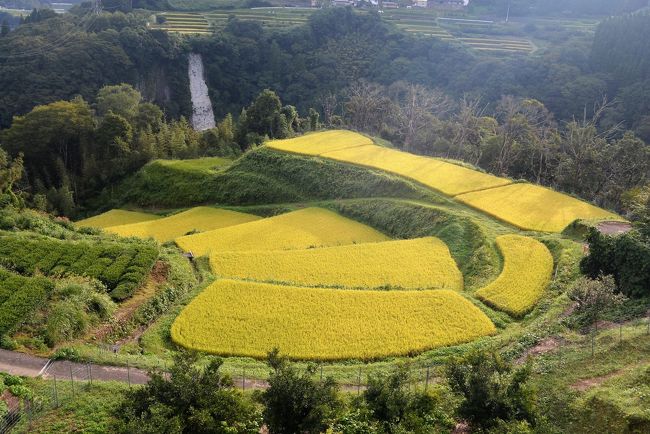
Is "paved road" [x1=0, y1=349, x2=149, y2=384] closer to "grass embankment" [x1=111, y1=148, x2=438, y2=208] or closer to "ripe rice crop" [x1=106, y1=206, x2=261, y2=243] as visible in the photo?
"ripe rice crop" [x1=106, y1=206, x2=261, y2=243]

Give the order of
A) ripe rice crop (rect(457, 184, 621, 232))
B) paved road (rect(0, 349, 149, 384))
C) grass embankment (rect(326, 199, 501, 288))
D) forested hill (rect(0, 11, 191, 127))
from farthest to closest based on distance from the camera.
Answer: forested hill (rect(0, 11, 191, 127)), ripe rice crop (rect(457, 184, 621, 232)), grass embankment (rect(326, 199, 501, 288)), paved road (rect(0, 349, 149, 384))

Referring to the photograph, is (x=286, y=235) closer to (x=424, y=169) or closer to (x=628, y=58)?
(x=424, y=169)

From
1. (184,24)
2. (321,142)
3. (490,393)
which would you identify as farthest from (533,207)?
(184,24)

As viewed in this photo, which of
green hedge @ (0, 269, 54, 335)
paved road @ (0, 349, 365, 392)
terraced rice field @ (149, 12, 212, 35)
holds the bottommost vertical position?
paved road @ (0, 349, 365, 392)

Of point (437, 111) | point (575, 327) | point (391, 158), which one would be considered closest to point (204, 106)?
point (437, 111)

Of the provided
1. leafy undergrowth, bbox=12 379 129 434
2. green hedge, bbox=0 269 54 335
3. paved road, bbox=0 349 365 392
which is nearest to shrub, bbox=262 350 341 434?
paved road, bbox=0 349 365 392

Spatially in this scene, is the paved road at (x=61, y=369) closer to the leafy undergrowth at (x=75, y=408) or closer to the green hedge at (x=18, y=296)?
the leafy undergrowth at (x=75, y=408)

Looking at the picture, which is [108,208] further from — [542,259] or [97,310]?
[542,259]

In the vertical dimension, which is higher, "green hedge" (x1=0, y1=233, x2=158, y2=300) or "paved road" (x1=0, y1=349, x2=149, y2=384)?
"green hedge" (x1=0, y1=233, x2=158, y2=300)
